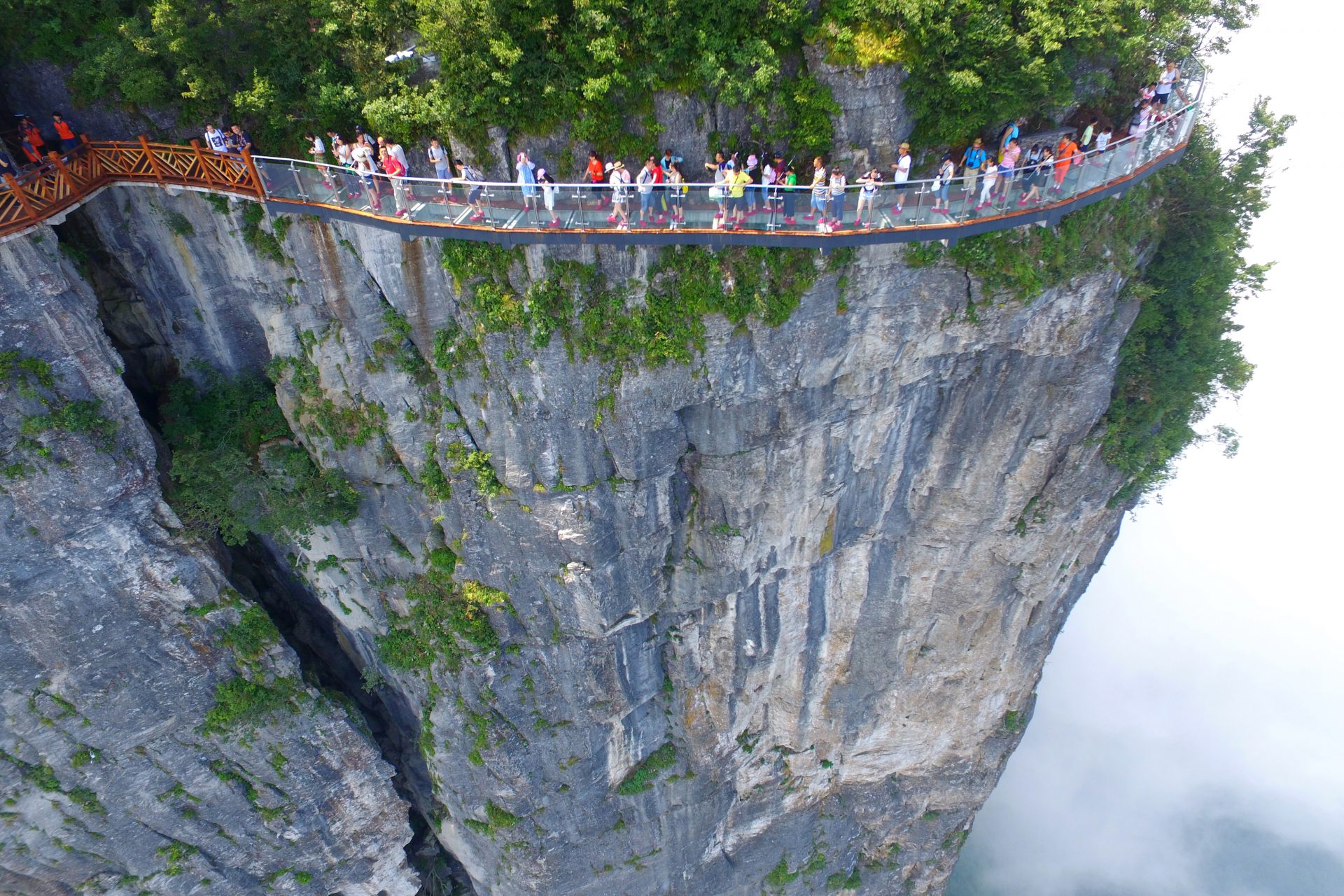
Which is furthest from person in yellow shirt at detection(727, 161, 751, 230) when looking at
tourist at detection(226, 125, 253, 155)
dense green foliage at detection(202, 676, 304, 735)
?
dense green foliage at detection(202, 676, 304, 735)

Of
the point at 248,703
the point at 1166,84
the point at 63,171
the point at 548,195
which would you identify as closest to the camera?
the point at 548,195

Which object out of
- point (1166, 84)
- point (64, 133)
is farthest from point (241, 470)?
point (1166, 84)

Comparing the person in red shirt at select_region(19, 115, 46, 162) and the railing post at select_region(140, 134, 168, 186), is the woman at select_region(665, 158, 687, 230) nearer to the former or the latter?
the railing post at select_region(140, 134, 168, 186)

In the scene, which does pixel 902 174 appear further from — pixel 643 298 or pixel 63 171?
pixel 63 171

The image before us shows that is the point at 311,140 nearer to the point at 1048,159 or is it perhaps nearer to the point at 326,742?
the point at 1048,159

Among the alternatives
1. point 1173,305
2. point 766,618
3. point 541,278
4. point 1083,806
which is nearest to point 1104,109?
point 1173,305

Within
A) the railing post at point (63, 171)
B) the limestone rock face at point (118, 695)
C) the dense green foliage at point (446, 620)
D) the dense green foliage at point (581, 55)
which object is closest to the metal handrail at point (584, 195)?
the railing post at point (63, 171)

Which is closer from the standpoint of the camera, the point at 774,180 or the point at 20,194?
the point at 774,180

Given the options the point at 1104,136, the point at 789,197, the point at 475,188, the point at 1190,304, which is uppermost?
the point at 1104,136
